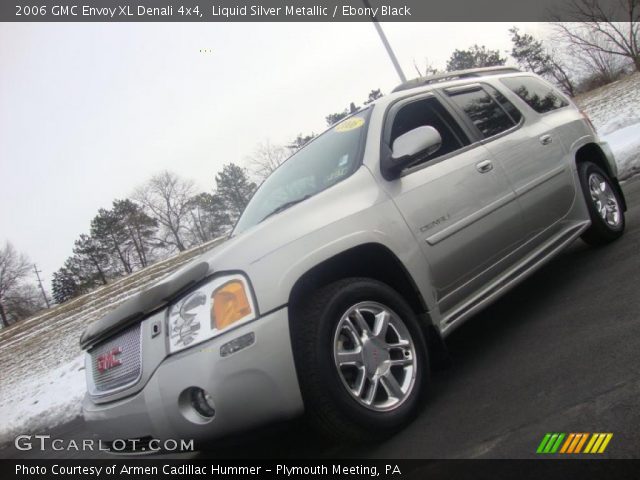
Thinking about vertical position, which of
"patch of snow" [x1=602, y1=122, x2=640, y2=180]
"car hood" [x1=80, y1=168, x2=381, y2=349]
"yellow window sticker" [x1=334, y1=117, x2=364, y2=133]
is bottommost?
"patch of snow" [x1=602, y1=122, x2=640, y2=180]

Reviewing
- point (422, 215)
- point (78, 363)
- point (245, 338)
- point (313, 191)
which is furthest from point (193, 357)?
point (78, 363)

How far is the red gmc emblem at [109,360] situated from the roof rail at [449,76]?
8.91ft

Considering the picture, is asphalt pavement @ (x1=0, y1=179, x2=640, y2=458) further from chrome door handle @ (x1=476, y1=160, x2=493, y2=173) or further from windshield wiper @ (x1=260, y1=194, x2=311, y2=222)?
windshield wiper @ (x1=260, y1=194, x2=311, y2=222)

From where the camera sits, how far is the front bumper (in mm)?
2043

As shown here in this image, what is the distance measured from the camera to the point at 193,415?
208 cm

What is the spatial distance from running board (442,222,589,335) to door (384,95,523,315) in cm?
7

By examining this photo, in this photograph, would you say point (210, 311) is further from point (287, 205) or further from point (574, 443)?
point (574, 443)

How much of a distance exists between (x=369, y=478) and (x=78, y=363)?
878 cm

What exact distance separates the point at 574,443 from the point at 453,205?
1.58 m

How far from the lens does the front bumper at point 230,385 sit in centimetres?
204

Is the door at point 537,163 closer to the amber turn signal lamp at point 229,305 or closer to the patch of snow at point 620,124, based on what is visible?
the amber turn signal lamp at point 229,305

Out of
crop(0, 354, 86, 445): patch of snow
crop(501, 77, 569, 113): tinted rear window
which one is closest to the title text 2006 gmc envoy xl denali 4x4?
crop(501, 77, 569, 113): tinted rear window

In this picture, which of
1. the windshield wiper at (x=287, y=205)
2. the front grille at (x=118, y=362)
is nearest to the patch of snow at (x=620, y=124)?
the windshield wiper at (x=287, y=205)

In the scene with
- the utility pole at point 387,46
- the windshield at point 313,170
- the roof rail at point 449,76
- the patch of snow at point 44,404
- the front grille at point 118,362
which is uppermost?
the utility pole at point 387,46
